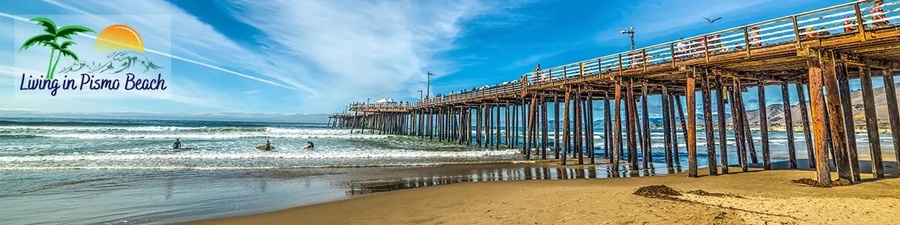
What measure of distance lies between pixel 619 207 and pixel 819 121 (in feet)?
19.0

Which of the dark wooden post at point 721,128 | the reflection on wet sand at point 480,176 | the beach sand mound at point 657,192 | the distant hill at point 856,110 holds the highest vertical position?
the distant hill at point 856,110

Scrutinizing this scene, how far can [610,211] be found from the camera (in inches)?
240

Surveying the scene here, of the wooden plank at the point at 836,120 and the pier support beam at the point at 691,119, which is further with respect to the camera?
the pier support beam at the point at 691,119

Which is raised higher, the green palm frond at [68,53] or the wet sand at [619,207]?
the green palm frond at [68,53]

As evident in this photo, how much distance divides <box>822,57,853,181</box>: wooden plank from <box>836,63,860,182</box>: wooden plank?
0.12 metres

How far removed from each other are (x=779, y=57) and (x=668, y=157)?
20.7 feet

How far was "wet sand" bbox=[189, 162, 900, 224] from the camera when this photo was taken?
5516 mm


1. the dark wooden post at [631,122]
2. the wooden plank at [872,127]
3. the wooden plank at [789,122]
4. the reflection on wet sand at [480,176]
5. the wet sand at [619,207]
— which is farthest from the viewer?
the dark wooden post at [631,122]

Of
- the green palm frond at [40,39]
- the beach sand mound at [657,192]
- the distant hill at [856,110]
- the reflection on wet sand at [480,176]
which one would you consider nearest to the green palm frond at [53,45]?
the green palm frond at [40,39]

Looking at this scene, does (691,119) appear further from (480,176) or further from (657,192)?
(480,176)

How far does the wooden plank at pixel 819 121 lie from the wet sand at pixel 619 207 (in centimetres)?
45

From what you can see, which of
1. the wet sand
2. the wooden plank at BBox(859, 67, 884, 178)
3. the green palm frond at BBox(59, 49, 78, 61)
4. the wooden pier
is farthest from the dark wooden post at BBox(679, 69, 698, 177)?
the green palm frond at BBox(59, 49, 78, 61)

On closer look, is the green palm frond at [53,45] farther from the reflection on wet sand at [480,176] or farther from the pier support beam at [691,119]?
the pier support beam at [691,119]

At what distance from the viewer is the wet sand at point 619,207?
552 centimetres
